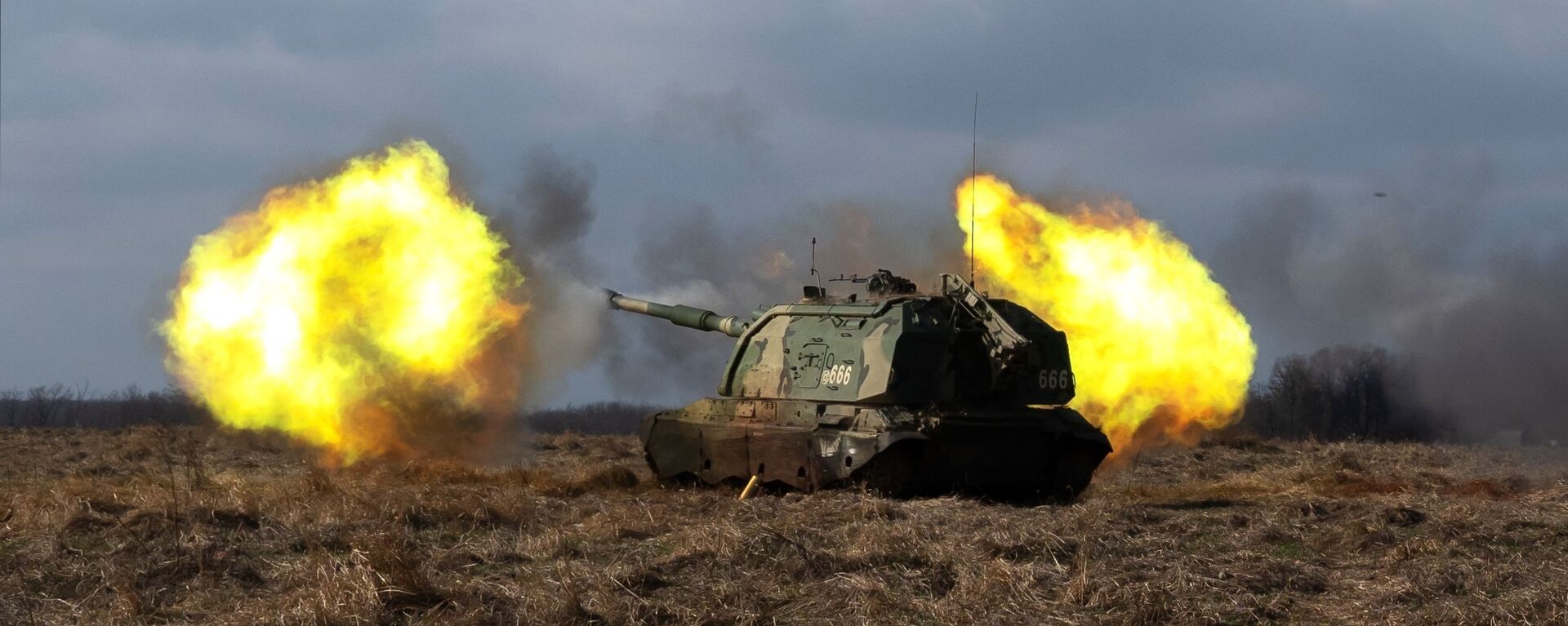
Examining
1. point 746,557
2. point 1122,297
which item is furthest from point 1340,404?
point 746,557

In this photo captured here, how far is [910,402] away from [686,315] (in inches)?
250

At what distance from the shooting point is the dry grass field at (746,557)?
10852mm

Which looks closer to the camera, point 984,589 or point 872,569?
point 984,589

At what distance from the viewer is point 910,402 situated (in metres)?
18.5

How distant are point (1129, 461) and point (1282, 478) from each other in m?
2.96

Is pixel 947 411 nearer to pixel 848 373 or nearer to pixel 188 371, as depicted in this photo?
pixel 848 373

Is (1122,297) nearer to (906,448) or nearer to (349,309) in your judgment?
(906,448)

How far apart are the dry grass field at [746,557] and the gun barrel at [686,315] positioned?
3.59 m

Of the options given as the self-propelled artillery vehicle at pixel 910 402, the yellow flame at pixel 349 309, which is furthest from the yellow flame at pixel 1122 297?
the yellow flame at pixel 349 309

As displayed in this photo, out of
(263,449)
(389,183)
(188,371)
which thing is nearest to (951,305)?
(389,183)

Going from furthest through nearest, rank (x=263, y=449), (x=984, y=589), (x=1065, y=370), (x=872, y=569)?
(x=263, y=449), (x=1065, y=370), (x=872, y=569), (x=984, y=589)

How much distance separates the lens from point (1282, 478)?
23.7 meters

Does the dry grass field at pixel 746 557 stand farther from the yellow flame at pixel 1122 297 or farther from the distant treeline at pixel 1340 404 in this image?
the distant treeline at pixel 1340 404

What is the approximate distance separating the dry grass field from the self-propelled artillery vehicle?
2.32 feet
